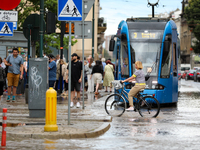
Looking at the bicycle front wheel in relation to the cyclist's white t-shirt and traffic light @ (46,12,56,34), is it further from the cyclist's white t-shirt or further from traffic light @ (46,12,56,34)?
traffic light @ (46,12,56,34)

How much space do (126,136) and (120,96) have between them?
180 inches

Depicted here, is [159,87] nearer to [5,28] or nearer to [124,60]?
[124,60]

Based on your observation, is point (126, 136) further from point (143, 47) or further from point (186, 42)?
point (186, 42)

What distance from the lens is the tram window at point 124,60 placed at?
18030mm

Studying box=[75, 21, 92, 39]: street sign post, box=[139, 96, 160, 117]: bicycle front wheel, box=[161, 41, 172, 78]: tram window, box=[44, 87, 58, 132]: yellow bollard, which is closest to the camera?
box=[44, 87, 58, 132]: yellow bollard

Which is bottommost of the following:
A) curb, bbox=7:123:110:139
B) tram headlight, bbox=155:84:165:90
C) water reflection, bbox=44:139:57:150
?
water reflection, bbox=44:139:57:150

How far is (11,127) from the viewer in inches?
418

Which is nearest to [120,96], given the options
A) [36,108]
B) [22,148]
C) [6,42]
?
[36,108]

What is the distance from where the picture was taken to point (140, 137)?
9.90m

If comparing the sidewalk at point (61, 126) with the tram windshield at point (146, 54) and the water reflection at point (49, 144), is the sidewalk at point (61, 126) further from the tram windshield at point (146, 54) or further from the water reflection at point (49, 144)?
the tram windshield at point (146, 54)

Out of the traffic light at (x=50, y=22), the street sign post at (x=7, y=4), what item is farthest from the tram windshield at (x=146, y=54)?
the street sign post at (x=7, y=4)

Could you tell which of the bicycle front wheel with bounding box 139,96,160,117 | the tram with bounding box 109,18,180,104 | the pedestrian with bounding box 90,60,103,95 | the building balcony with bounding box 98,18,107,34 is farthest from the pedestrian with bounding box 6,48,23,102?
the building balcony with bounding box 98,18,107,34

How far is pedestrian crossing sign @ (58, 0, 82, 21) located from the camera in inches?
435

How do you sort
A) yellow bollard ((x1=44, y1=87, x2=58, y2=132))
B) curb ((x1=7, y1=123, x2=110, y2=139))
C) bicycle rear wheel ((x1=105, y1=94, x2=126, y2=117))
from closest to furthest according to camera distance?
curb ((x1=7, y1=123, x2=110, y2=139)) < yellow bollard ((x1=44, y1=87, x2=58, y2=132)) < bicycle rear wheel ((x1=105, y1=94, x2=126, y2=117))
